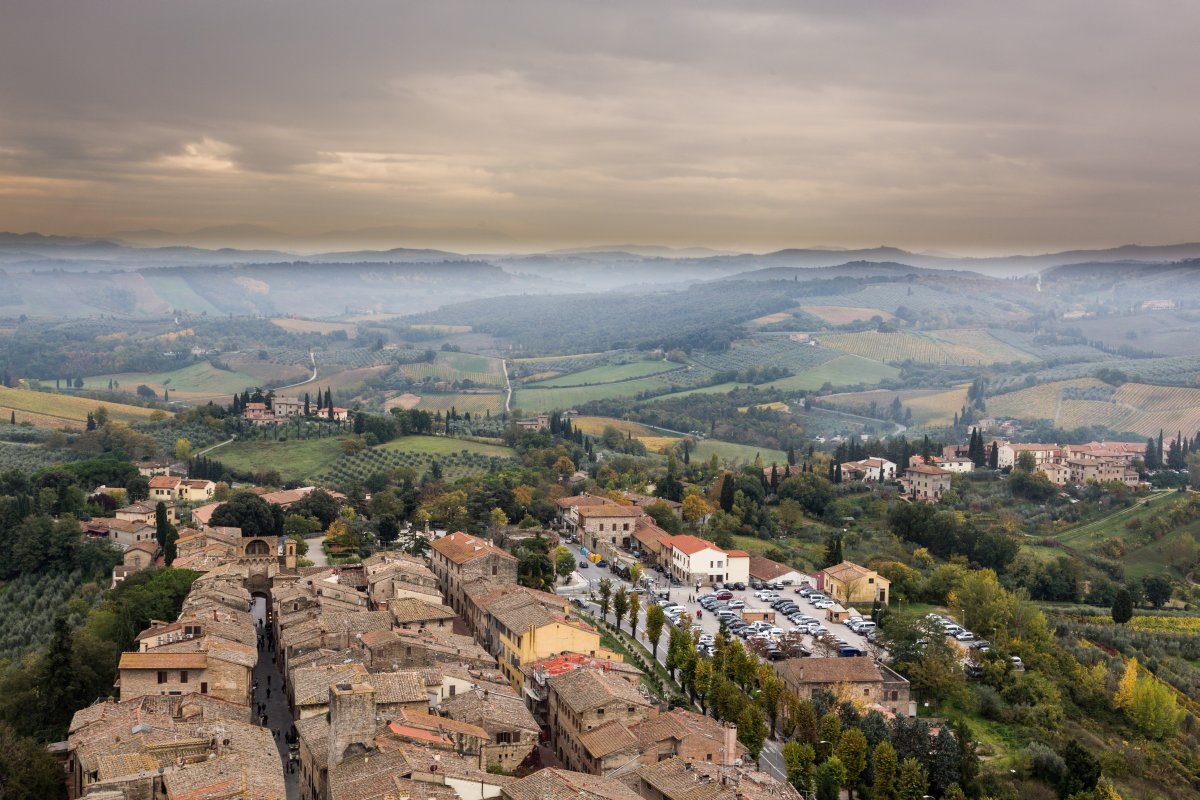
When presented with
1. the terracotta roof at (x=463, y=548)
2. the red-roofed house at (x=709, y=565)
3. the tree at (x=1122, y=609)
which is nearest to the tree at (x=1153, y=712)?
the tree at (x=1122, y=609)

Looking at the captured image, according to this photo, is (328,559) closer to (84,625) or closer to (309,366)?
(84,625)

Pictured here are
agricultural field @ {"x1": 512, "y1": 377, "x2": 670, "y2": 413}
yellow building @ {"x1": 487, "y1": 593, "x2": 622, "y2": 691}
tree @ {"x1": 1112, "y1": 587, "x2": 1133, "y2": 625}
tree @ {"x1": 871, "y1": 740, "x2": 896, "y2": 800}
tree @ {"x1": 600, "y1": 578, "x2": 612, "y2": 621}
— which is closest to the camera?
tree @ {"x1": 871, "y1": 740, "x2": 896, "y2": 800}

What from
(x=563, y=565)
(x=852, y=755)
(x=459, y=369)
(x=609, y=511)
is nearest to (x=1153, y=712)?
(x=852, y=755)

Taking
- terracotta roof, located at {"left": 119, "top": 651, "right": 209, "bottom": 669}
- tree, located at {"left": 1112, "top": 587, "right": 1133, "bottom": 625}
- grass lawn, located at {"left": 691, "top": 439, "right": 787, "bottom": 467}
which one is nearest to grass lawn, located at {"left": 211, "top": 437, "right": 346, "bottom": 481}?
grass lawn, located at {"left": 691, "top": 439, "right": 787, "bottom": 467}

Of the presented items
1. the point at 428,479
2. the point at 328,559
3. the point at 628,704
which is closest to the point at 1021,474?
the point at 428,479

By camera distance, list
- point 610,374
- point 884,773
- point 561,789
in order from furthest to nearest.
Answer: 1. point 610,374
2. point 884,773
3. point 561,789

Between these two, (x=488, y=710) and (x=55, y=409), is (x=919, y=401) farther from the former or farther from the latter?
(x=488, y=710)

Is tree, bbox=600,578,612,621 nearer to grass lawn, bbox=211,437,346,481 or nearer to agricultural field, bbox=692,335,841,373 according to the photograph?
grass lawn, bbox=211,437,346,481
